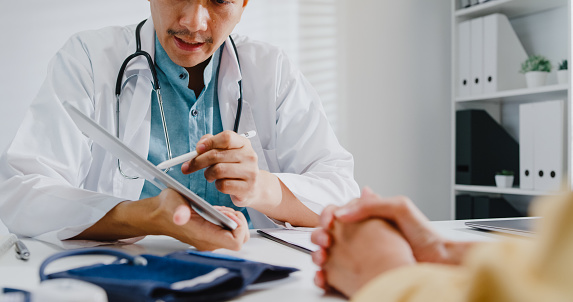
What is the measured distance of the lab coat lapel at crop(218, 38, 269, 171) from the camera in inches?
53.9

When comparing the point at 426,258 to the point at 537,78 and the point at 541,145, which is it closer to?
the point at 541,145

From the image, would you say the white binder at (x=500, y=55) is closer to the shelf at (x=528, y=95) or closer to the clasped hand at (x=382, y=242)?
the shelf at (x=528, y=95)

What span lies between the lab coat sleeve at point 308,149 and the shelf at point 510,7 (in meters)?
1.43

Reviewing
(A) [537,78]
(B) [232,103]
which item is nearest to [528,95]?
(A) [537,78]

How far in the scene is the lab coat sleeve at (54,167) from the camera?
926 mm

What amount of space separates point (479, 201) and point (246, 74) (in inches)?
63.1

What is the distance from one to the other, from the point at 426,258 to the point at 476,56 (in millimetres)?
2281

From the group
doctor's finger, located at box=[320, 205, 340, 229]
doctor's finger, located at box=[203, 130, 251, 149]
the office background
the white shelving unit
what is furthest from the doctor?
the white shelving unit

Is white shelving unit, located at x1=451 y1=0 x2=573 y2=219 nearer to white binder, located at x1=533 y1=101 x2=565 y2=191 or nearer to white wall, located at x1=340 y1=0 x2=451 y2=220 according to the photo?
white binder, located at x1=533 y1=101 x2=565 y2=191

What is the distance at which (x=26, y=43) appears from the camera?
1919 millimetres

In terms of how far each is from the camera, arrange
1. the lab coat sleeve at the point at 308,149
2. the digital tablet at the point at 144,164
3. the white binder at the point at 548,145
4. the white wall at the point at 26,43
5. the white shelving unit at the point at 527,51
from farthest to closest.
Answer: the white shelving unit at the point at 527,51, the white binder at the point at 548,145, the white wall at the point at 26,43, the lab coat sleeve at the point at 308,149, the digital tablet at the point at 144,164

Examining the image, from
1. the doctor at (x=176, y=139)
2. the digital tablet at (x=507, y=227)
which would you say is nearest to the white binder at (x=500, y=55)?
the doctor at (x=176, y=139)

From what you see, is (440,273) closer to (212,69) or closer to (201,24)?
(201,24)

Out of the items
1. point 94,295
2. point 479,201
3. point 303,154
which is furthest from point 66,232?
point 479,201
